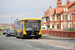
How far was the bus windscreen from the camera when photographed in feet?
105

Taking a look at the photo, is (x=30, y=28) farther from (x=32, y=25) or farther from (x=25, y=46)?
(x=25, y=46)

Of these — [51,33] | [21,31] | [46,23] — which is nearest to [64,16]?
Result: [46,23]

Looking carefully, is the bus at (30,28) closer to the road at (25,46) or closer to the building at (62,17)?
the road at (25,46)

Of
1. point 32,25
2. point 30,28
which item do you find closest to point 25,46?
point 30,28

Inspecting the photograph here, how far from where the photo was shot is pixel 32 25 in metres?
32.1

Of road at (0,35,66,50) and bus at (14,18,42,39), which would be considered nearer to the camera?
road at (0,35,66,50)

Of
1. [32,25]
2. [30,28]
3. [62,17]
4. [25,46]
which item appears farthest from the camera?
[62,17]

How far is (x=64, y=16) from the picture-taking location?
7188 cm

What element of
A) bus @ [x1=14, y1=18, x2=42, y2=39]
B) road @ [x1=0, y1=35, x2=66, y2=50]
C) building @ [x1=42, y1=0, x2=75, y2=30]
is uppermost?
building @ [x1=42, y1=0, x2=75, y2=30]

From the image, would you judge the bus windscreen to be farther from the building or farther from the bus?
the building

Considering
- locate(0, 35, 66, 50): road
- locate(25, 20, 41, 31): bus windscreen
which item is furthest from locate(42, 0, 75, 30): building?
locate(0, 35, 66, 50): road

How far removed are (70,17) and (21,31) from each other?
40.2 meters

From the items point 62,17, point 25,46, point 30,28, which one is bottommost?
point 25,46

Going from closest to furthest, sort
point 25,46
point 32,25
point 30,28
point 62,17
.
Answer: point 25,46 < point 30,28 < point 32,25 < point 62,17
